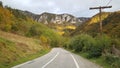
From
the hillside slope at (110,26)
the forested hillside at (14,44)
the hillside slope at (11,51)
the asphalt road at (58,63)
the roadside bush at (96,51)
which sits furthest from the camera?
the hillside slope at (110,26)

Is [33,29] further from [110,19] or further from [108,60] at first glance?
[108,60]

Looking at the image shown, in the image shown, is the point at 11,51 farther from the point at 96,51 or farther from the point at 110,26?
the point at 110,26

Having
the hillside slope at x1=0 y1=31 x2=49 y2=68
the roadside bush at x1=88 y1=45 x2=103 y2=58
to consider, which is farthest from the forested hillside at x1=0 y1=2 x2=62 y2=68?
the roadside bush at x1=88 y1=45 x2=103 y2=58

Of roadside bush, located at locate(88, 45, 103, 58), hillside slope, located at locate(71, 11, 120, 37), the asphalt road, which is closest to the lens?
the asphalt road

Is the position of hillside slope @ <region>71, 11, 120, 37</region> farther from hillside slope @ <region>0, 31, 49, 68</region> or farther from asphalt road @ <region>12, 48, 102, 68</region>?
asphalt road @ <region>12, 48, 102, 68</region>

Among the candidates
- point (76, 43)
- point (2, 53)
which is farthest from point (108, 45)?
point (76, 43)

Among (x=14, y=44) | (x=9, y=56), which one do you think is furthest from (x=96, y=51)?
(x=14, y=44)

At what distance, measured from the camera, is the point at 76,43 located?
65938 millimetres

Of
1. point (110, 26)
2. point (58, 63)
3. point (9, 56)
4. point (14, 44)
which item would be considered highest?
point (110, 26)

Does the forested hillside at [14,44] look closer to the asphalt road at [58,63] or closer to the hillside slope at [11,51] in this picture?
the hillside slope at [11,51]

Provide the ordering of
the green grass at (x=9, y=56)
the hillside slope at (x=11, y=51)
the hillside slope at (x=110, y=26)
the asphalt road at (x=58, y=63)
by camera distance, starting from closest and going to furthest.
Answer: the asphalt road at (x=58, y=63) → the green grass at (x=9, y=56) → the hillside slope at (x=11, y=51) → the hillside slope at (x=110, y=26)

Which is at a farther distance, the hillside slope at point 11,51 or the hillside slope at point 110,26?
the hillside slope at point 110,26

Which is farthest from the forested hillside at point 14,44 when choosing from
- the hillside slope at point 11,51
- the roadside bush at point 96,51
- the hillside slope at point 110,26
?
the hillside slope at point 110,26

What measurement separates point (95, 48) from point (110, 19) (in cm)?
9439
